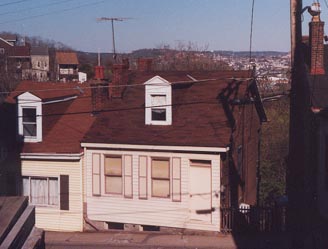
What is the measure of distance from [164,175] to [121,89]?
4322 millimetres

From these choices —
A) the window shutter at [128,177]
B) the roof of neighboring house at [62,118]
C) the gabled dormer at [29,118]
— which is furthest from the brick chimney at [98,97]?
the window shutter at [128,177]

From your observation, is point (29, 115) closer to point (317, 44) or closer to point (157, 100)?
point (157, 100)

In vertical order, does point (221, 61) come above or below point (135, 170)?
above

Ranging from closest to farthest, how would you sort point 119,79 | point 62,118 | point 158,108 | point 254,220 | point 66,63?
point 254,220 < point 158,108 < point 62,118 < point 119,79 < point 66,63

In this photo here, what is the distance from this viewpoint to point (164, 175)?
19672 millimetres

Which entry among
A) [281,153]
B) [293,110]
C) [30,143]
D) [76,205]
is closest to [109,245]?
[76,205]

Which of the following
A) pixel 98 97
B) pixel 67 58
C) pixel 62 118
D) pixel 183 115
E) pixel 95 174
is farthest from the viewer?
pixel 67 58

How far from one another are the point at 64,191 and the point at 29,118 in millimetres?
3253

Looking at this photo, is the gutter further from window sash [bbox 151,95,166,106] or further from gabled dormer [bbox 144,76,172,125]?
window sash [bbox 151,95,166,106]

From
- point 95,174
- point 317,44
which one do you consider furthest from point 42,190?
point 317,44

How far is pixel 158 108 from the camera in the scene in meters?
20.9

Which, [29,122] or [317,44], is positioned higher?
[317,44]

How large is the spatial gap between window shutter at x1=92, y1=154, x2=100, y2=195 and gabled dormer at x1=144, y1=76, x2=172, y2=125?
2.19 m

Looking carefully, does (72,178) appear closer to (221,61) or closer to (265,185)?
(265,185)
